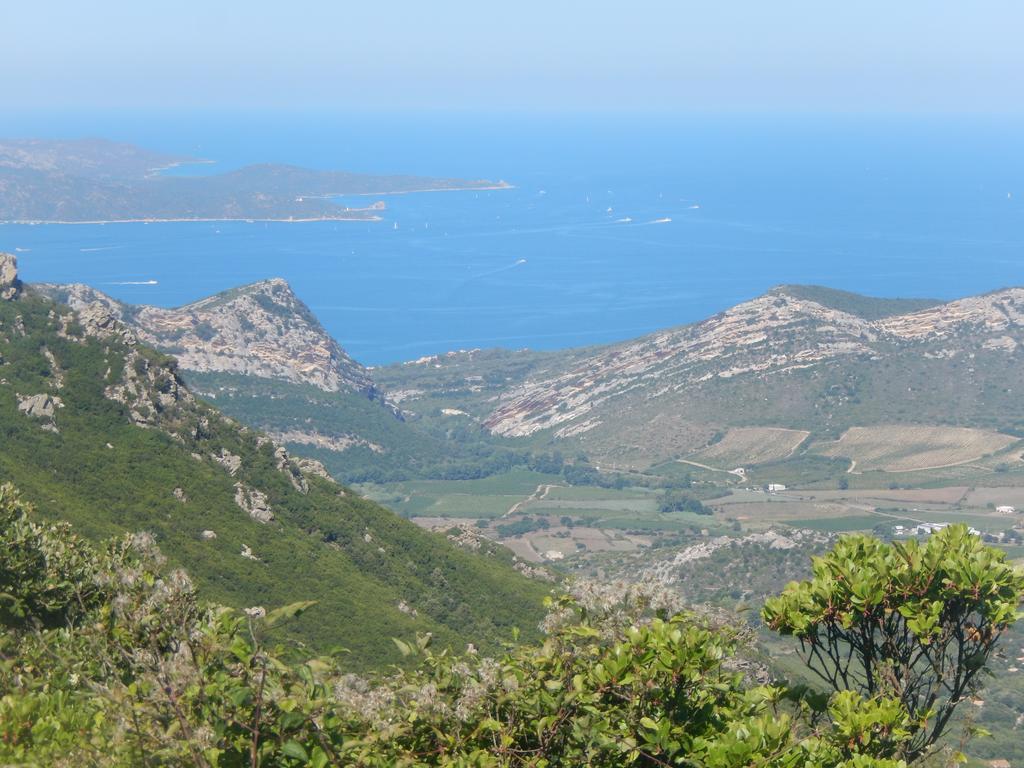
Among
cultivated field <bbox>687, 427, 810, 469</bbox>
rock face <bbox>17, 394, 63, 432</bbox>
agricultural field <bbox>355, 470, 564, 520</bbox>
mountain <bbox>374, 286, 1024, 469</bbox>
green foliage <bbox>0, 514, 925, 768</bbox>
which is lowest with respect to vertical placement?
agricultural field <bbox>355, 470, 564, 520</bbox>

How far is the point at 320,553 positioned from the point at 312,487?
21.6 feet

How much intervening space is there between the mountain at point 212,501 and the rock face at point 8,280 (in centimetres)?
6

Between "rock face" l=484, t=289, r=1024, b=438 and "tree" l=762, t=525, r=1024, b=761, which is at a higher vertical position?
"tree" l=762, t=525, r=1024, b=761

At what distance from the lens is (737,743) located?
6.28 m

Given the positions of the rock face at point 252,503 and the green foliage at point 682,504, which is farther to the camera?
the green foliage at point 682,504

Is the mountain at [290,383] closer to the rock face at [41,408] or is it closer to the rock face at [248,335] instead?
the rock face at [248,335]

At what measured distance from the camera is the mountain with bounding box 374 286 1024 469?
285 ft

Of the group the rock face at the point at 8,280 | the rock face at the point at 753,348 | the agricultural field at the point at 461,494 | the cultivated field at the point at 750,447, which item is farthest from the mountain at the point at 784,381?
the rock face at the point at 8,280

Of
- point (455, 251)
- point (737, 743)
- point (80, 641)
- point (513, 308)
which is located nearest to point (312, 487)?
point (80, 641)

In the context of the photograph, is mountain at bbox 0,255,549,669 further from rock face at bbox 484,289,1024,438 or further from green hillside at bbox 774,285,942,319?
green hillside at bbox 774,285,942,319

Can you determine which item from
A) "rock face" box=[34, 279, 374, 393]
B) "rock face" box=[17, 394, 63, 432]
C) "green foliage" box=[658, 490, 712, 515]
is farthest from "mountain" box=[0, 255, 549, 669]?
"rock face" box=[34, 279, 374, 393]

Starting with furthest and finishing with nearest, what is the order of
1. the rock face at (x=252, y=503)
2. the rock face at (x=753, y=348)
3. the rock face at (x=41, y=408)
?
the rock face at (x=753, y=348), the rock face at (x=252, y=503), the rock face at (x=41, y=408)

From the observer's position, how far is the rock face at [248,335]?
84375 millimetres

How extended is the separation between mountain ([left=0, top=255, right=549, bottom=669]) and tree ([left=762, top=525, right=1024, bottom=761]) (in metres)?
19.4
